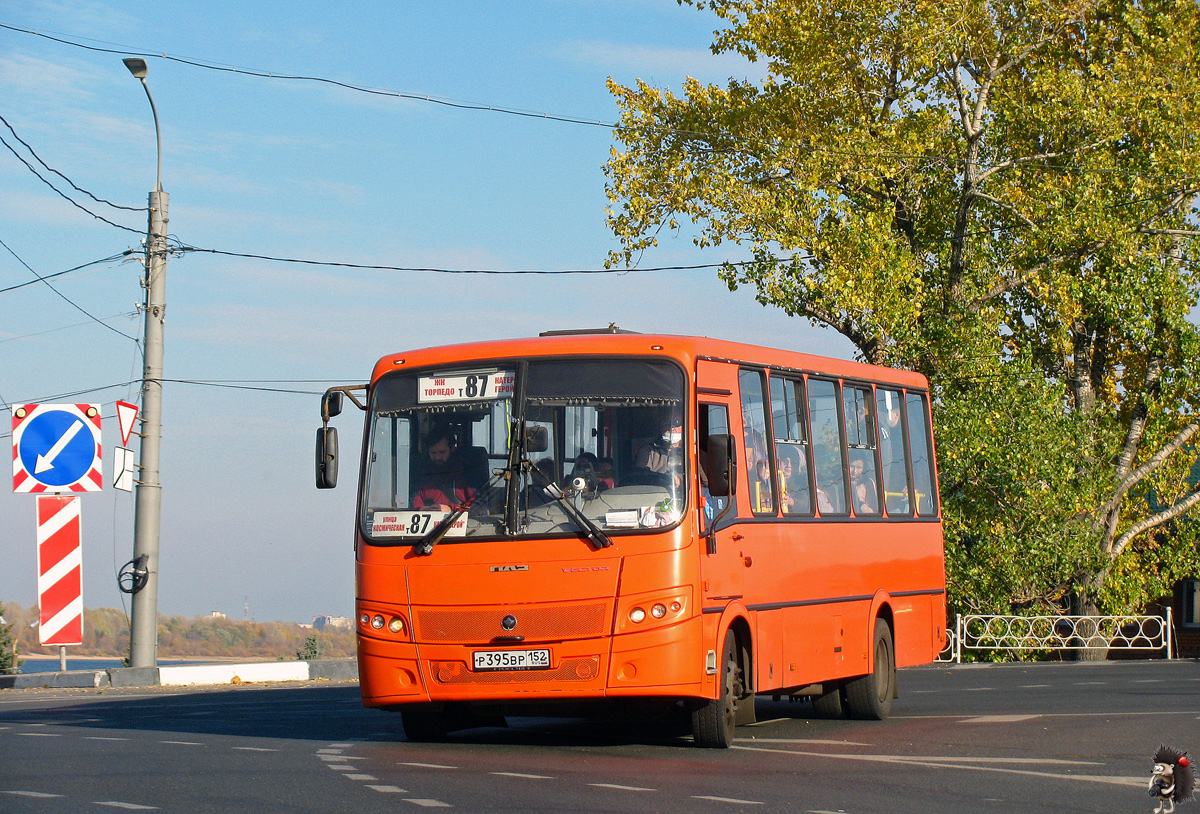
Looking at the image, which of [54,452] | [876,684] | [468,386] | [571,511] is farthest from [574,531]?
[54,452]

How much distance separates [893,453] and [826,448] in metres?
1.95

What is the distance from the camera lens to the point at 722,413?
493 inches

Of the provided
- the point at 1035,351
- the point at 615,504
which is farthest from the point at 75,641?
the point at 1035,351

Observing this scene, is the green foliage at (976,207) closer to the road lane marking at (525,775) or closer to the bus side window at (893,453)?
the bus side window at (893,453)

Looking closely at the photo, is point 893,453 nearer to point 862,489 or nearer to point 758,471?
point 862,489

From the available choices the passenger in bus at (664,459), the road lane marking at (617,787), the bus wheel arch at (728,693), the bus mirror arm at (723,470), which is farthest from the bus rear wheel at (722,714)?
the road lane marking at (617,787)

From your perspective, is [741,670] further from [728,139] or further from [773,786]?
[728,139]

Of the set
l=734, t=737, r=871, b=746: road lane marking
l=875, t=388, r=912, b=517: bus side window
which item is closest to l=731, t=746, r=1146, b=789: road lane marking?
l=734, t=737, r=871, b=746: road lane marking

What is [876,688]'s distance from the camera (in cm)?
1530

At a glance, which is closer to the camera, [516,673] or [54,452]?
[516,673]

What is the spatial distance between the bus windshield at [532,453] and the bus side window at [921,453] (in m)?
5.61

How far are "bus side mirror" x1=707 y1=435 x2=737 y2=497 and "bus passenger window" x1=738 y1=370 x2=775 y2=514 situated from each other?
1113 millimetres

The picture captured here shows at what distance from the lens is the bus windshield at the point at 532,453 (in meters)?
11.8

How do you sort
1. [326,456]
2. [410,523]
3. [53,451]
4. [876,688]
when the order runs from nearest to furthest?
[410,523]
[326,456]
[876,688]
[53,451]
